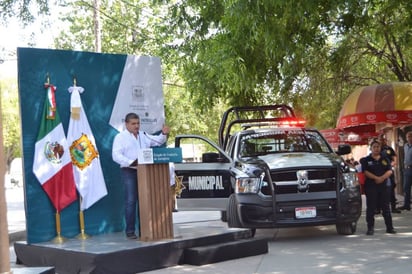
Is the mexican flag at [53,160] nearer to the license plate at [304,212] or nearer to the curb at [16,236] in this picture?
the license plate at [304,212]

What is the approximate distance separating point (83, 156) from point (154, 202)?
1674mm

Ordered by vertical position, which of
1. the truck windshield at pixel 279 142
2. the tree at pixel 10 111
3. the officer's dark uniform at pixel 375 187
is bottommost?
the officer's dark uniform at pixel 375 187

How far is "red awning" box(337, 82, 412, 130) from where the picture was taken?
16875 millimetres

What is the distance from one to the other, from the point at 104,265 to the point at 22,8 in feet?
21.3

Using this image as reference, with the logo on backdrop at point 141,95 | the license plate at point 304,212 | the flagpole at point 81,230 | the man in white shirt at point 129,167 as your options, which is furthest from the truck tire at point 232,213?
the flagpole at point 81,230

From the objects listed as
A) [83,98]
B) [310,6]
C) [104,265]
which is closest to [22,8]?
[83,98]

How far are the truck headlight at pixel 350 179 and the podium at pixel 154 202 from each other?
354 cm

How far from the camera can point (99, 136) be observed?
10344 mm

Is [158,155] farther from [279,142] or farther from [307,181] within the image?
[279,142]

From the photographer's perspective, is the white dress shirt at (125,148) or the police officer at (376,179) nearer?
the white dress shirt at (125,148)

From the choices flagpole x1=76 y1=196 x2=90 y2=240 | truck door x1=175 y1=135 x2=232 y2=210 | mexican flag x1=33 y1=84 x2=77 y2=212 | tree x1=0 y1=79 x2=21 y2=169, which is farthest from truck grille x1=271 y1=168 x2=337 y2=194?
tree x1=0 y1=79 x2=21 y2=169

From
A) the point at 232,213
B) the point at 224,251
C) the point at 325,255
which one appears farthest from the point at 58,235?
the point at 325,255

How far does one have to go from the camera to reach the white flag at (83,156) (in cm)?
991

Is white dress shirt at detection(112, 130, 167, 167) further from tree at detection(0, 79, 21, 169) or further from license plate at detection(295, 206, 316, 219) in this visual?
tree at detection(0, 79, 21, 169)
